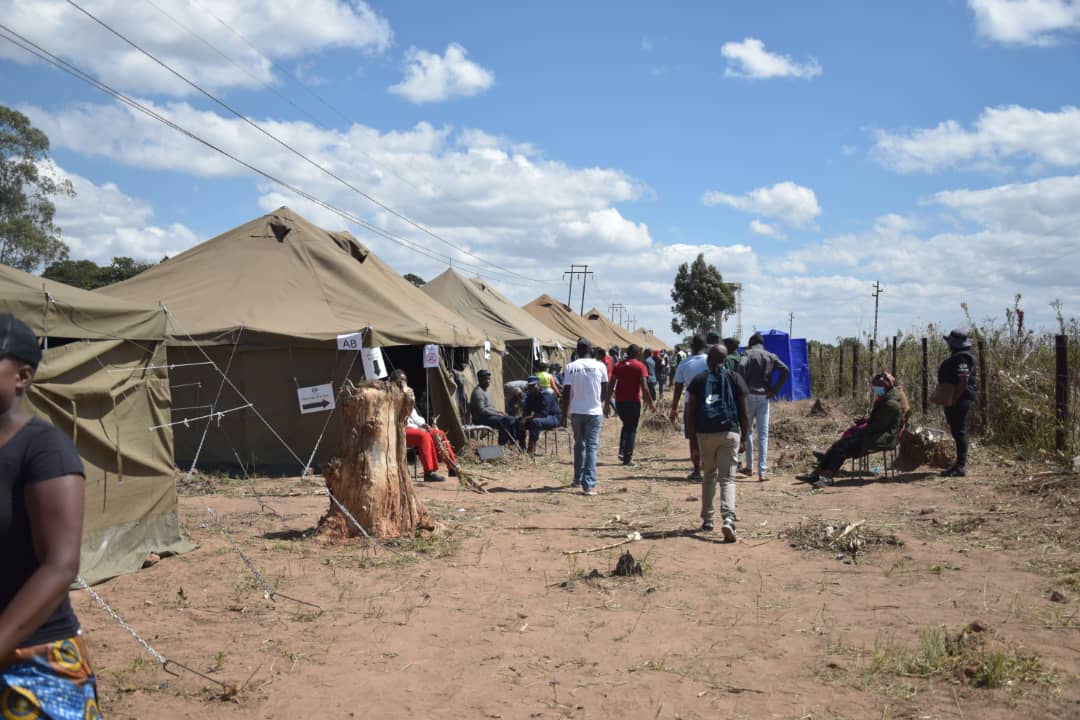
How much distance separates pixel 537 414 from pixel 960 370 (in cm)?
713

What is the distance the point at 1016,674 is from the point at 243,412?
1105 centimetres

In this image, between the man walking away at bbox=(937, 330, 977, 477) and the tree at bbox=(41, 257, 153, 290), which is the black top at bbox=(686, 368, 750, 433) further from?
the tree at bbox=(41, 257, 153, 290)

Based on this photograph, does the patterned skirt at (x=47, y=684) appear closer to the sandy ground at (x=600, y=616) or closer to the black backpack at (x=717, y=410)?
the sandy ground at (x=600, y=616)

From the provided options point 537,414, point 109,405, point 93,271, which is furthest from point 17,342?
point 93,271

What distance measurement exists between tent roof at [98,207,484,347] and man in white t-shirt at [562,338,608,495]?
3.61 m

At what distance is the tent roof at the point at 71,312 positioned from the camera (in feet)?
21.9

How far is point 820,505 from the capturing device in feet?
34.5

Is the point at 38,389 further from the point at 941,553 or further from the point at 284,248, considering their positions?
the point at 284,248

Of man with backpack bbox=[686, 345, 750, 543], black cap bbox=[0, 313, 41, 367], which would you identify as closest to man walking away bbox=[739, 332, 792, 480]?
man with backpack bbox=[686, 345, 750, 543]

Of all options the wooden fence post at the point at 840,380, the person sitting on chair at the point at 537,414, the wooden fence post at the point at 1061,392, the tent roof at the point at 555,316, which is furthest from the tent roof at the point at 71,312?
the tent roof at the point at 555,316

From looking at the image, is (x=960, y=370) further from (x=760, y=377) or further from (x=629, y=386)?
(x=629, y=386)

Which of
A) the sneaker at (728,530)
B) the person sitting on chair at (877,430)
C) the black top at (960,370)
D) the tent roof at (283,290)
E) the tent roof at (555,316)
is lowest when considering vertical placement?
the sneaker at (728,530)

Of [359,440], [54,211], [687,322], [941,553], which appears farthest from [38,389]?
[687,322]

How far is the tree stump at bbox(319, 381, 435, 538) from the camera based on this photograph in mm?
8398
